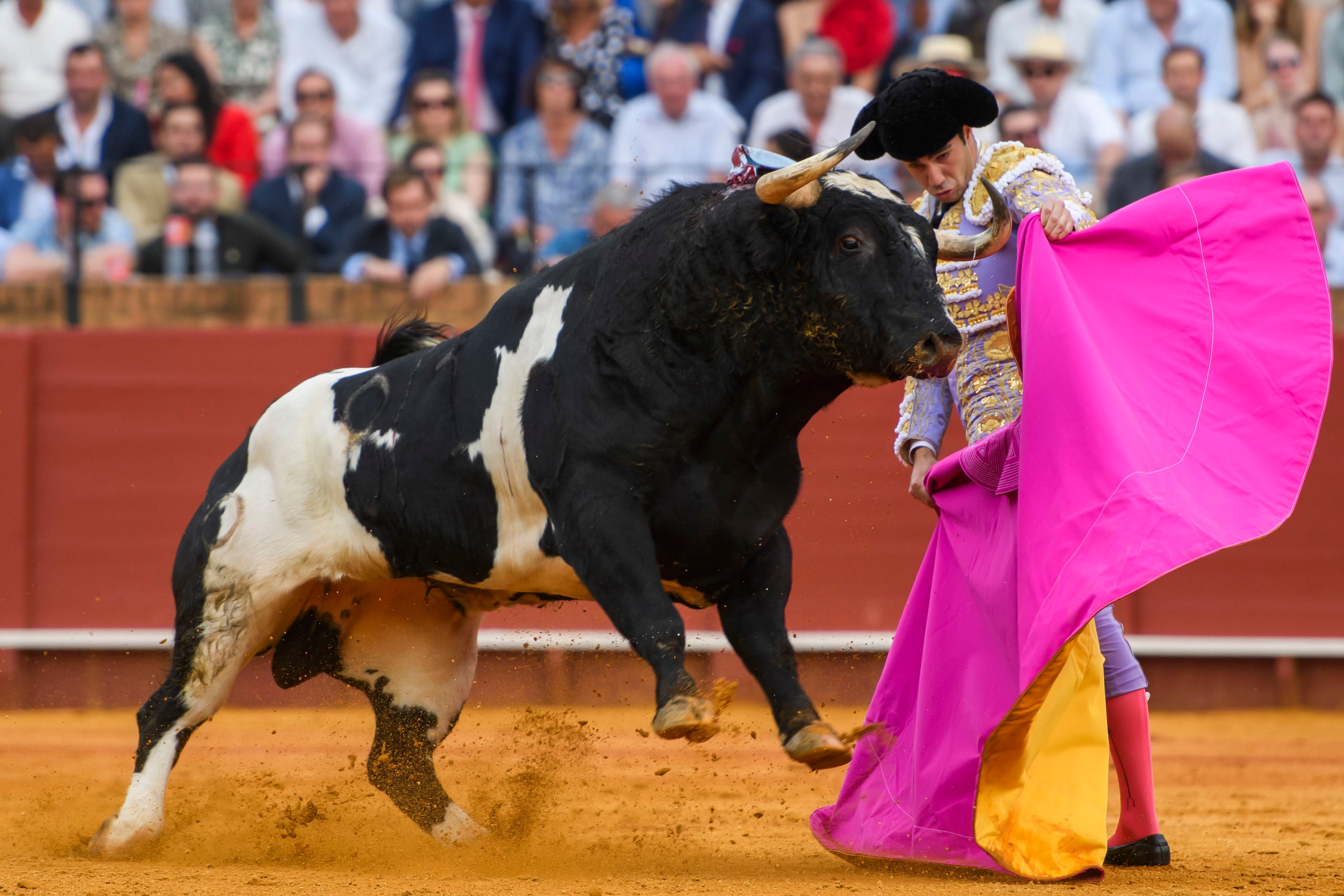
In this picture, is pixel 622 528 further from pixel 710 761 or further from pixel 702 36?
pixel 702 36

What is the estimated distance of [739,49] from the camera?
8.12 metres

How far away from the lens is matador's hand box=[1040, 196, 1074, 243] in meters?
3.53

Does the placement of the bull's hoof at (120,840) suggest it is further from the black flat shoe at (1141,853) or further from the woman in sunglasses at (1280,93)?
the woman in sunglasses at (1280,93)

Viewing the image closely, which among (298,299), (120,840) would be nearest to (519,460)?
(120,840)

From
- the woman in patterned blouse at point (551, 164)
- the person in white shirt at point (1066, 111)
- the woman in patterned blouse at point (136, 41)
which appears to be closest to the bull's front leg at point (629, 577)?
the woman in patterned blouse at point (551, 164)

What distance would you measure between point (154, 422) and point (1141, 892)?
16.9 ft

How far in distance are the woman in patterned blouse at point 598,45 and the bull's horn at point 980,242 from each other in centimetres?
449

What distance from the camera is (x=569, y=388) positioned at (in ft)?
11.5

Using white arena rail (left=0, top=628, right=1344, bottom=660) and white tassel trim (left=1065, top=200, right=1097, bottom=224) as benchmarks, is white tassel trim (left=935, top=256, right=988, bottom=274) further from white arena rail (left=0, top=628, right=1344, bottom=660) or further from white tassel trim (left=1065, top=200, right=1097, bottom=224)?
white arena rail (left=0, top=628, right=1344, bottom=660)

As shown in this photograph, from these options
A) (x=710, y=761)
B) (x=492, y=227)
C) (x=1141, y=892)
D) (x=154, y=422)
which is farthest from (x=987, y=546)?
(x=154, y=422)

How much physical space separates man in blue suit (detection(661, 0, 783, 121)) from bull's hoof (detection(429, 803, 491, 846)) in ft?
15.3

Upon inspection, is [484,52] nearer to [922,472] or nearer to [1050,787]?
[922,472]

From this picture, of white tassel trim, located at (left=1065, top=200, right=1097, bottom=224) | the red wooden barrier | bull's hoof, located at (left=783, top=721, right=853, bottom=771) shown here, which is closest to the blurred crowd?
the red wooden barrier

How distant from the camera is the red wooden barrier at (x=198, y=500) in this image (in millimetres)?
6926
